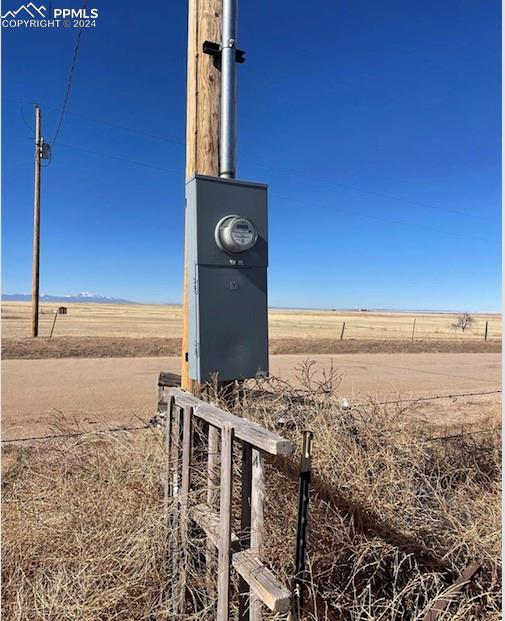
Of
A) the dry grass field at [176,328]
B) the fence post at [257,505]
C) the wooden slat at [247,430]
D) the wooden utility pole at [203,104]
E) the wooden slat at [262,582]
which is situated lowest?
the dry grass field at [176,328]

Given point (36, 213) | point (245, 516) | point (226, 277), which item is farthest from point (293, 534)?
point (36, 213)

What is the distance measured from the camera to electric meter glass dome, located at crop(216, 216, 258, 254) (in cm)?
284

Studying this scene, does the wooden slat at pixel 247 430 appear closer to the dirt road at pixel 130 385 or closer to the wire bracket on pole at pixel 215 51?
the dirt road at pixel 130 385

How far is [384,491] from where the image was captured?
8.63 ft

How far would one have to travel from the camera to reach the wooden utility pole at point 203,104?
3164 mm

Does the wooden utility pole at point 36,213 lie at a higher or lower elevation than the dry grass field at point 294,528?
higher

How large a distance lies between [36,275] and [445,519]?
16.0 meters

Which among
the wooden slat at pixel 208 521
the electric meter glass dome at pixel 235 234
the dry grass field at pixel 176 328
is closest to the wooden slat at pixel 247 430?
the wooden slat at pixel 208 521

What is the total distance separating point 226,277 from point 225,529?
1.42 meters

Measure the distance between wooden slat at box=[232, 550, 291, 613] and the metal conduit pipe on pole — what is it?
2.22 metres

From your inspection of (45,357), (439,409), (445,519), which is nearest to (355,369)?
(439,409)

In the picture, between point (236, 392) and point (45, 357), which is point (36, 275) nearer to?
point (45, 357)

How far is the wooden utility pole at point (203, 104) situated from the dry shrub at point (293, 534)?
75 cm

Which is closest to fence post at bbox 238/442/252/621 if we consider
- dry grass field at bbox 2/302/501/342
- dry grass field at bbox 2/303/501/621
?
dry grass field at bbox 2/303/501/621
